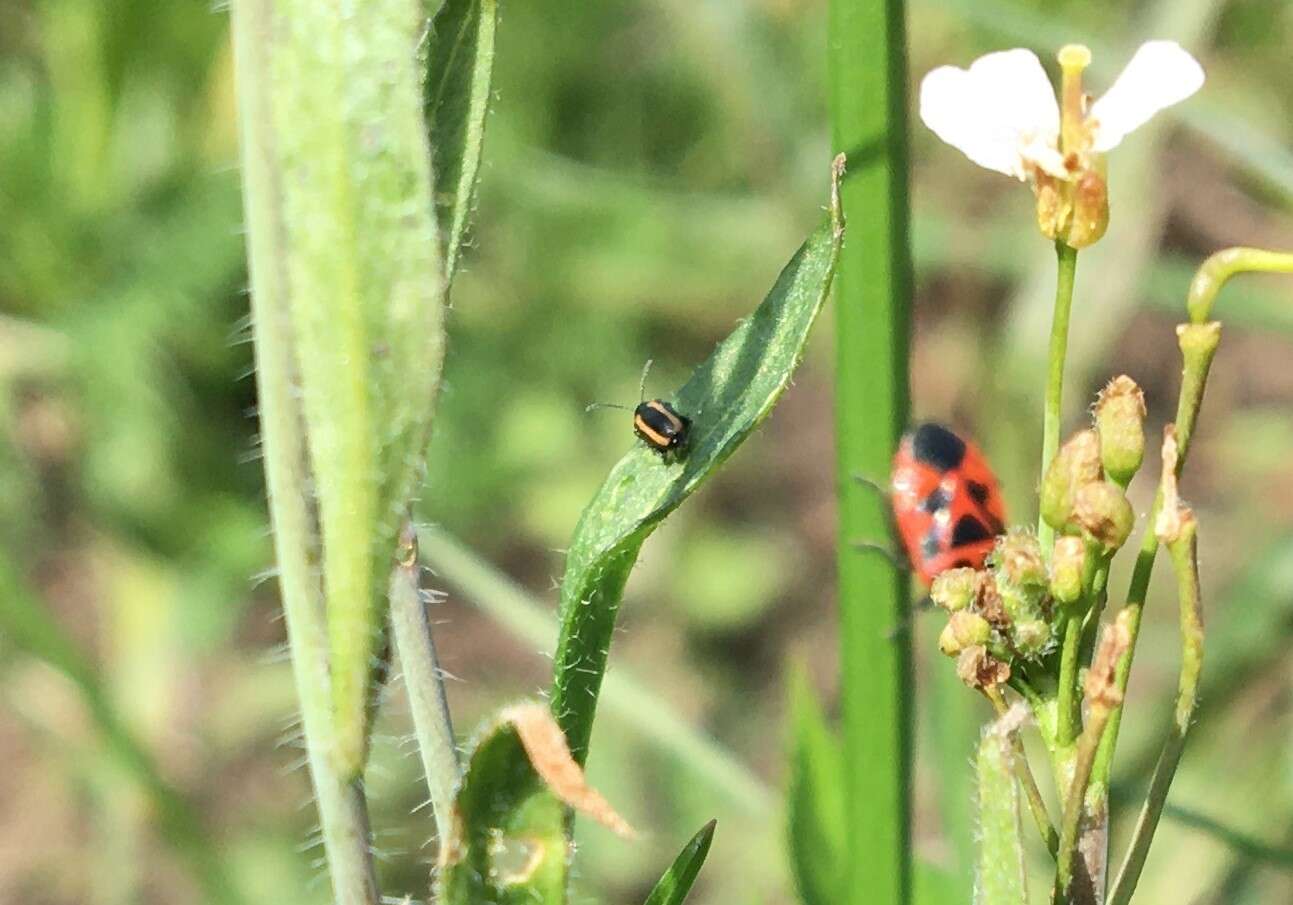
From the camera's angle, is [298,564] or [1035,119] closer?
[298,564]

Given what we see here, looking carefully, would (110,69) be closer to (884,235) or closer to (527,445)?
(527,445)

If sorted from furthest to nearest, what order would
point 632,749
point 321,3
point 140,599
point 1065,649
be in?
point 140,599
point 632,749
point 1065,649
point 321,3

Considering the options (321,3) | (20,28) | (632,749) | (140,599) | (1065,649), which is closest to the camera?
(321,3)

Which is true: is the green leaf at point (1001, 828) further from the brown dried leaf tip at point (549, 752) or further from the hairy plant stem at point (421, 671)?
the hairy plant stem at point (421, 671)

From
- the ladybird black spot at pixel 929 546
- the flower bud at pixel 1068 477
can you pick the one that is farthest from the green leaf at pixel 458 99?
the ladybird black spot at pixel 929 546

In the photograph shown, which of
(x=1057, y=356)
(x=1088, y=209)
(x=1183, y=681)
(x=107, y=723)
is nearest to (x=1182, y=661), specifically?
(x=1183, y=681)

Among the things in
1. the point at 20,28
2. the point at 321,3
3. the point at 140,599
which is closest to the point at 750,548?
the point at 140,599

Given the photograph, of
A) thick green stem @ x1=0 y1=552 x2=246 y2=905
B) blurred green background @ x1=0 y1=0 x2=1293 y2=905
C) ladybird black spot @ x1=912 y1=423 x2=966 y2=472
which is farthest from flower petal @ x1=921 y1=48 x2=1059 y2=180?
blurred green background @ x1=0 y1=0 x2=1293 y2=905

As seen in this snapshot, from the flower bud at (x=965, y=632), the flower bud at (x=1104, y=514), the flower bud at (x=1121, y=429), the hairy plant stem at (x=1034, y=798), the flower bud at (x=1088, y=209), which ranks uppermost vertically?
the flower bud at (x=1088, y=209)
